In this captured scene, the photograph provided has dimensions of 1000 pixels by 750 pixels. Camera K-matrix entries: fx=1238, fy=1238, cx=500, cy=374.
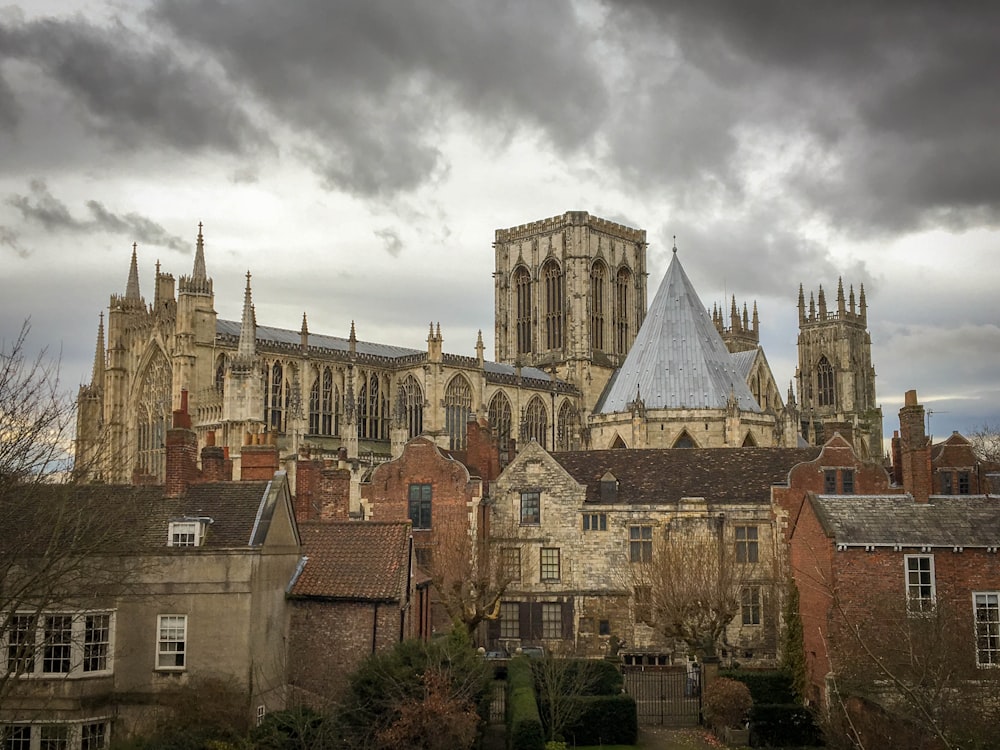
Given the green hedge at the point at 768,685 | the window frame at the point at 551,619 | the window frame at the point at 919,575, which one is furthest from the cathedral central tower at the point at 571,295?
the window frame at the point at 919,575

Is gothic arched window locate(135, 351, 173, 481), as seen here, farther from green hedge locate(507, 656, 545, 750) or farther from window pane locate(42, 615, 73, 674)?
window pane locate(42, 615, 73, 674)

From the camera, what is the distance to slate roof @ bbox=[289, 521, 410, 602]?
1174 inches

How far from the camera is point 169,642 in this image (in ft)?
90.5

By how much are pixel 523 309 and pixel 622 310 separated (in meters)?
9.15

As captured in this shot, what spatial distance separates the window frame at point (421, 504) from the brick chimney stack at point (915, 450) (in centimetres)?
1721

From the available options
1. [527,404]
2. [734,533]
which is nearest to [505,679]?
[734,533]

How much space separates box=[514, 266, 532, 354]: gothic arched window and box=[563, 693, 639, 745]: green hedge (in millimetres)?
82379

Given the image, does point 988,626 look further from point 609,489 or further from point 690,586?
point 609,489

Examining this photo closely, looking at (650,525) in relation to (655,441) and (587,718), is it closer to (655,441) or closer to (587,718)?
(587,718)

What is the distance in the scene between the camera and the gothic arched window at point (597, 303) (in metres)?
110

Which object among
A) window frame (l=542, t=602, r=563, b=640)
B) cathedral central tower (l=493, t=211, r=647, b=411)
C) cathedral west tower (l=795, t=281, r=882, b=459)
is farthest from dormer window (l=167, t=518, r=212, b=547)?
cathedral west tower (l=795, t=281, r=882, b=459)

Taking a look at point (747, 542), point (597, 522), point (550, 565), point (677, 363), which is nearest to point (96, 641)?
point (550, 565)

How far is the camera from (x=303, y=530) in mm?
31953

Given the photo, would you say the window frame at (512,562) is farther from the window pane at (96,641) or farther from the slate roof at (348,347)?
the slate roof at (348,347)
